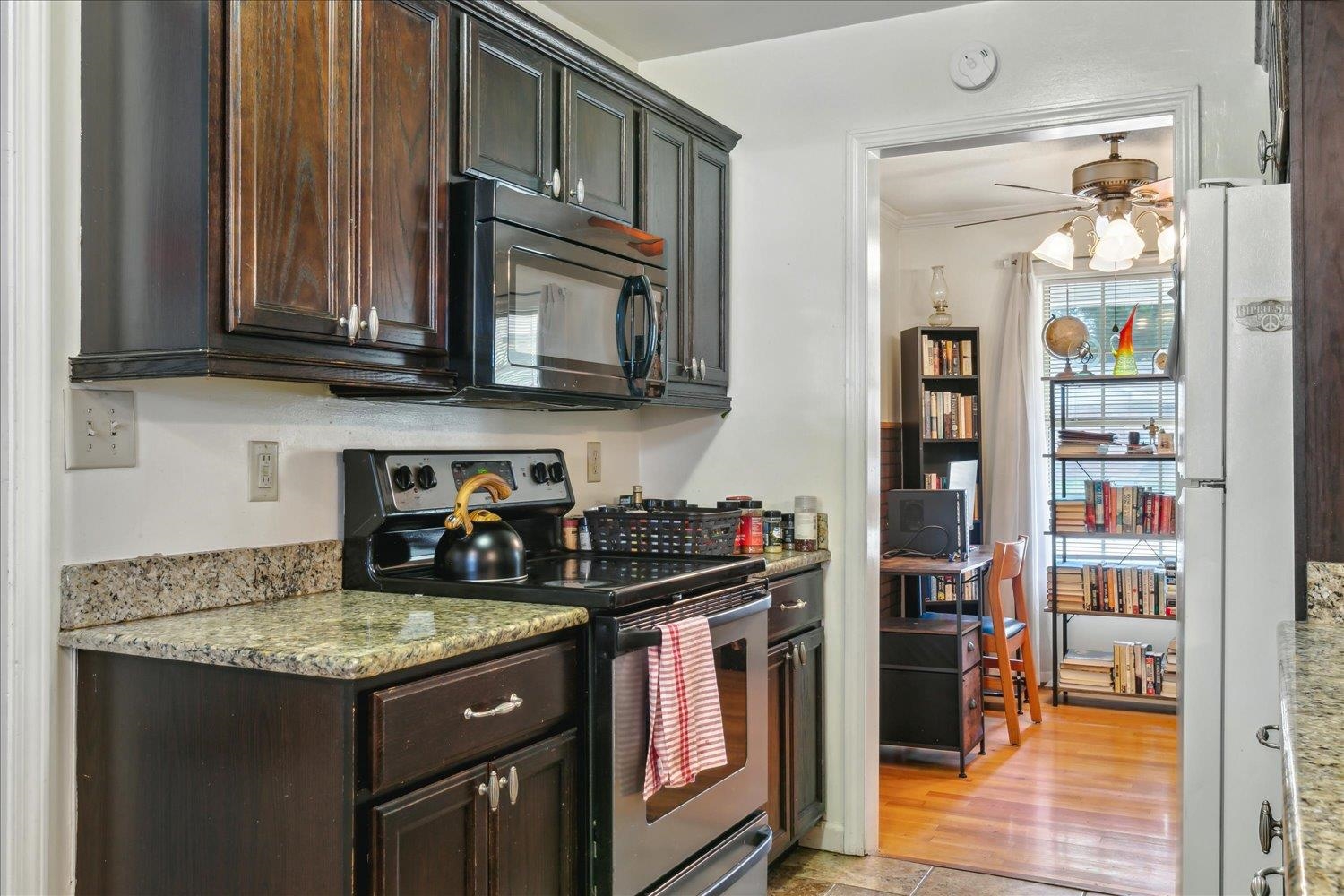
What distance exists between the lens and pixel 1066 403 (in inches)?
224

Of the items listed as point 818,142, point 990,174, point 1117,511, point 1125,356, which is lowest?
point 1117,511

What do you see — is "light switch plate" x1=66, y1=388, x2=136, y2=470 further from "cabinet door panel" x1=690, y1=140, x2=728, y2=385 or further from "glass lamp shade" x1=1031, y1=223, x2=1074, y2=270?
"glass lamp shade" x1=1031, y1=223, x2=1074, y2=270

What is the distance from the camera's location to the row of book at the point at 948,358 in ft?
18.4

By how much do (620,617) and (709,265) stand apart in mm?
1478

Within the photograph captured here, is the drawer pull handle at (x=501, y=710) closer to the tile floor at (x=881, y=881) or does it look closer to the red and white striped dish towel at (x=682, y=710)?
the red and white striped dish towel at (x=682, y=710)

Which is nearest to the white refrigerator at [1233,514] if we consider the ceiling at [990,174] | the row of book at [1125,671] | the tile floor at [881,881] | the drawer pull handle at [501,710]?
the tile floor at [881,881]

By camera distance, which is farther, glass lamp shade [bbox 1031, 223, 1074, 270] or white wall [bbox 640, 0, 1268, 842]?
glass lamp shade [bbox 1031, 223, 1074, 270]

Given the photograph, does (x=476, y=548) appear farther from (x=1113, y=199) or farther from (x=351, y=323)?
(x=1113, y=199)

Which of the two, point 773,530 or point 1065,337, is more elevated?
point 1065,337

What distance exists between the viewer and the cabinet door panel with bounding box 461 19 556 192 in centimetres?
231

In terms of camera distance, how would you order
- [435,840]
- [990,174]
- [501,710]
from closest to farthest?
[435,840], [501,710], [990,174]

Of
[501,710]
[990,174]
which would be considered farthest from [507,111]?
[990,174]

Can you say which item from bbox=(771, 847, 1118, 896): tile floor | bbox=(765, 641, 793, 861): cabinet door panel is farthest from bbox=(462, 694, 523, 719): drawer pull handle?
bbox=(771, 847, 1118, 896): tile floor

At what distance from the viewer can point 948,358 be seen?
5629 mm
